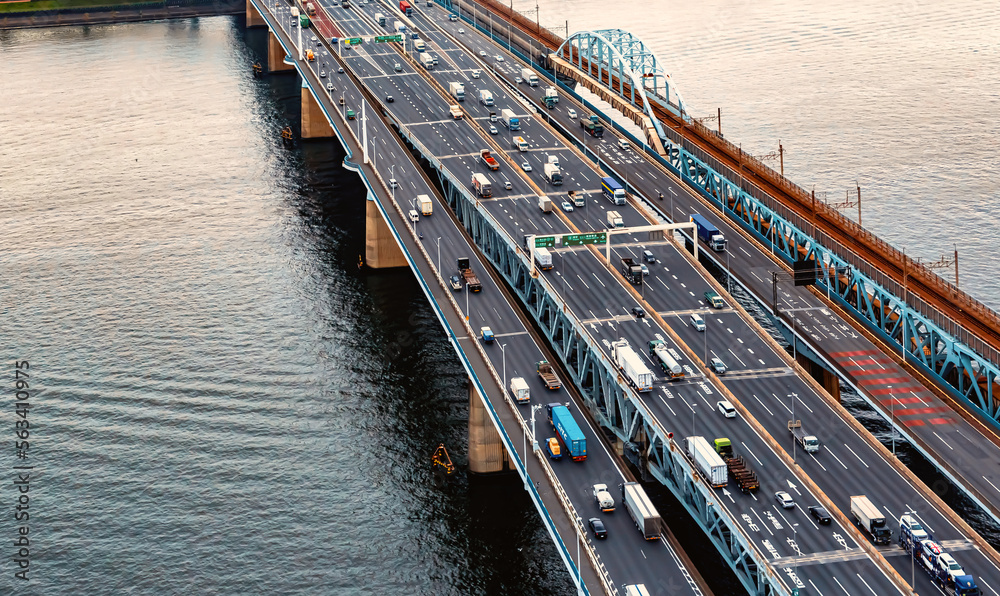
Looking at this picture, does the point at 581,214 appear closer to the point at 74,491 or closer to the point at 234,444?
the point at 234,444

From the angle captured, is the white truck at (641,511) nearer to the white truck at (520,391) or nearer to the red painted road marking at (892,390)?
the white truck at (520,391)

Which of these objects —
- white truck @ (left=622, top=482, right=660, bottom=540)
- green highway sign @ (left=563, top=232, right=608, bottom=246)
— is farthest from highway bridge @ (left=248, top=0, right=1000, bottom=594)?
green highway sign @ (left=563, top=232, right=608, bottom=246)

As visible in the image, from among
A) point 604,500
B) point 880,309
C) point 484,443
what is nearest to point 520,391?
point 484,443

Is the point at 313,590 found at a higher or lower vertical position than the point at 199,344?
lower

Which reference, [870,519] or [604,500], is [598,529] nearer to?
[604,500]

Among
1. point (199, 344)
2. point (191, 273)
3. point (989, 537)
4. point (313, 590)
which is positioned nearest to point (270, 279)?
point (191, 273)

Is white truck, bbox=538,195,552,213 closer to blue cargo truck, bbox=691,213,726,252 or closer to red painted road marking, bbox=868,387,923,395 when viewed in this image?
blue cargo truck, bbox=691,213,726,252
